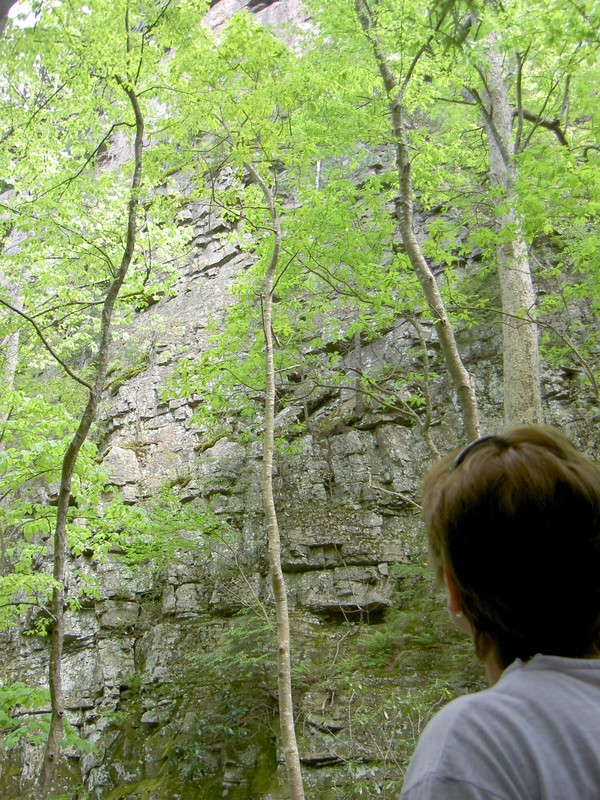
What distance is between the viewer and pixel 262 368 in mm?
7582

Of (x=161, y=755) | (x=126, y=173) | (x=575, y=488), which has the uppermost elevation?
(x=126, y=173)

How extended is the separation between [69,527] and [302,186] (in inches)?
188

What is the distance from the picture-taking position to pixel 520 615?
37.6 inches

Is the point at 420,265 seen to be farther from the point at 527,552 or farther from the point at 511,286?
the point at 527,552

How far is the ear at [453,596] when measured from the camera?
1.03m

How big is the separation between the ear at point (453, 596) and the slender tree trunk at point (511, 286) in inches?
196

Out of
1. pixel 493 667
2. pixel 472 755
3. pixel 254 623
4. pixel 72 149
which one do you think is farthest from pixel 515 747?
pixel 254 623

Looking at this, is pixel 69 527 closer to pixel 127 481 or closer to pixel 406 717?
pixel 406 717

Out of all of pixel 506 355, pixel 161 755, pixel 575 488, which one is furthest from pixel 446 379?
pixel 575 488

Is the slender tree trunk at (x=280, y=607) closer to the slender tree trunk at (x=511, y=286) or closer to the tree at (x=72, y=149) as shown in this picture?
the tree at (x=72, y=149)

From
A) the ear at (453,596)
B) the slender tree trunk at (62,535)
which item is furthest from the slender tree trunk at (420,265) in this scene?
the ear at (453,596)

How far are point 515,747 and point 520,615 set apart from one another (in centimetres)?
21

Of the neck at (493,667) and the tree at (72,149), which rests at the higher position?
the tree at (72,149)

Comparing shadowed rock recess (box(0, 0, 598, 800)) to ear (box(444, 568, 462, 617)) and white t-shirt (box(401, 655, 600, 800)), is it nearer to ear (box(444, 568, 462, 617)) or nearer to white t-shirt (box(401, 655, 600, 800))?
ear (box(444, 568, 462, 617))
